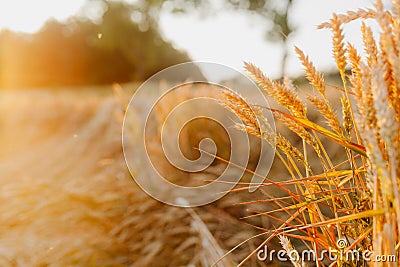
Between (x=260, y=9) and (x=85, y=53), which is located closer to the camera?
(x=260, y=9)

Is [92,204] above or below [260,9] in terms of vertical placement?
below

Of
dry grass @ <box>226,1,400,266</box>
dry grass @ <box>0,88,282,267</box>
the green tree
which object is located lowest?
dry grass @ <box>226,1,400,266</box>

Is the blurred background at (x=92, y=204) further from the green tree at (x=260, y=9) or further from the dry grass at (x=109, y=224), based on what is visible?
the green tree at (x=260, y=9)

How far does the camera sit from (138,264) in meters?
1.39

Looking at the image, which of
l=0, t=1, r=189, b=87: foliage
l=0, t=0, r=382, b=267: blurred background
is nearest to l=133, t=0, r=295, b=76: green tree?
l=0, t=1, r=189, b=87: foliage

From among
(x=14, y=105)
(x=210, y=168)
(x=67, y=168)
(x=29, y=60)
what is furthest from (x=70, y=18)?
(x=210, y=168)

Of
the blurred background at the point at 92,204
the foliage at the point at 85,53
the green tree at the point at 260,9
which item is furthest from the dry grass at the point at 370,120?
the foliage at the point at 85,53

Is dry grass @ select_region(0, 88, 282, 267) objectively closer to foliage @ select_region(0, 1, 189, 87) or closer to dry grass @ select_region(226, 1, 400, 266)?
dry grass @ select_region(226, 1, 400, 266)

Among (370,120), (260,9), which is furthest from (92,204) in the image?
(260,9)

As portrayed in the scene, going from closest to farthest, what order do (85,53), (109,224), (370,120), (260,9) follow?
(370,120), (109,224), (260,9), (85,53)

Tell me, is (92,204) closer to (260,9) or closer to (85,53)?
(260,9)

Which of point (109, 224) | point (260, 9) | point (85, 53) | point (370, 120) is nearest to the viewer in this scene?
point (370, 120)

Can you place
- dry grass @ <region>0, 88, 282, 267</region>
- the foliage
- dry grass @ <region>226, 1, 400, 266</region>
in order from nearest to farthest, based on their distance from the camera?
1. dry grass @ <region>226, 1, 400, 266</region>
2. dry grass @ <region>0, 88, 282, 267</region>
3. the foliage

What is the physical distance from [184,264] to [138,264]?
149mm
